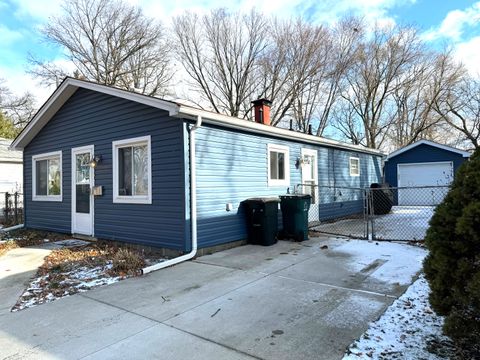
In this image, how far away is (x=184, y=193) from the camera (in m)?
6.45

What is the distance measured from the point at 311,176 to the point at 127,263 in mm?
6526

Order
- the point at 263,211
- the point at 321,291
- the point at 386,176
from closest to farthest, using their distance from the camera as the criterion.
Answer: the point at 321,291
the point at 263,211
the point at 386,176

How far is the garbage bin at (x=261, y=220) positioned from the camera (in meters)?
7.57

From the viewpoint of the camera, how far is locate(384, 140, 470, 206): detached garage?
52.3ft

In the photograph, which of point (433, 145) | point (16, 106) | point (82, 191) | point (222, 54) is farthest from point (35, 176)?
point (16, 106)

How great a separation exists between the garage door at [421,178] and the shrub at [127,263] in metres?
13.7

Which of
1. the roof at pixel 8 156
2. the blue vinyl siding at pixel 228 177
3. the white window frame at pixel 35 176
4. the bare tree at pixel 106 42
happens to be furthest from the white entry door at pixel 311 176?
the bare tree at pixel 106 42

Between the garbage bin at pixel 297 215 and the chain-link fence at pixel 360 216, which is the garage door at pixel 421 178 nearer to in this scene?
the chain-link fence at pixel 360 216

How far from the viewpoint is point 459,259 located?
8.20ft

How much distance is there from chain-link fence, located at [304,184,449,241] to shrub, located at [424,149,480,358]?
177 inches

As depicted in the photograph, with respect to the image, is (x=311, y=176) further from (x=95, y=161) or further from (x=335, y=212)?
(x=95, y=161)

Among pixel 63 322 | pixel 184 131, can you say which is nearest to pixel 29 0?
pixel 184 131

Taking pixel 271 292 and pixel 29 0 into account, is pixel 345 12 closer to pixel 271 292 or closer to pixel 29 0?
pixel 29 0

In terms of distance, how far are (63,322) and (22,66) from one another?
82.9 ft
